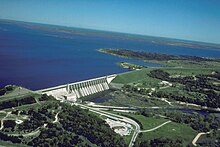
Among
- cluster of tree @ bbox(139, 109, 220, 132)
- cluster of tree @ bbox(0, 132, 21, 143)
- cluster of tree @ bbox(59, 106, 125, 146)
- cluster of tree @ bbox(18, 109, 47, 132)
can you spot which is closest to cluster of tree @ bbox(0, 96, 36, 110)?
cluster of tree @ bbox(18, 109, 47, 132)

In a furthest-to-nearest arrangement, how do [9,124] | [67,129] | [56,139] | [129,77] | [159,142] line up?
1. [129,77]
2. [67,129]
3. [159,142]
4. [9,124]
5. [56,139]

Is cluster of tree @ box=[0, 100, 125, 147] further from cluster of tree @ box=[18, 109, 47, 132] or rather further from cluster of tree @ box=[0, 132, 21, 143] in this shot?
cluster of tree @ box=[0, 132, 21, 143]

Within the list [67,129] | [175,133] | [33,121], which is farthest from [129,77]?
[33,121]

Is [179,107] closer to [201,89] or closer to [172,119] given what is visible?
[172,119]

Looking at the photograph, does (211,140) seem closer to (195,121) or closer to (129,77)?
(195,121)

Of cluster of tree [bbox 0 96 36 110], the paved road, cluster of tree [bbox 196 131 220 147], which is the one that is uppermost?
cluster of tree [bbox 0 96 36 110]

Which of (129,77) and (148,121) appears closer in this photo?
(148,121)

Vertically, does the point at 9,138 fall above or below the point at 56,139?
below
